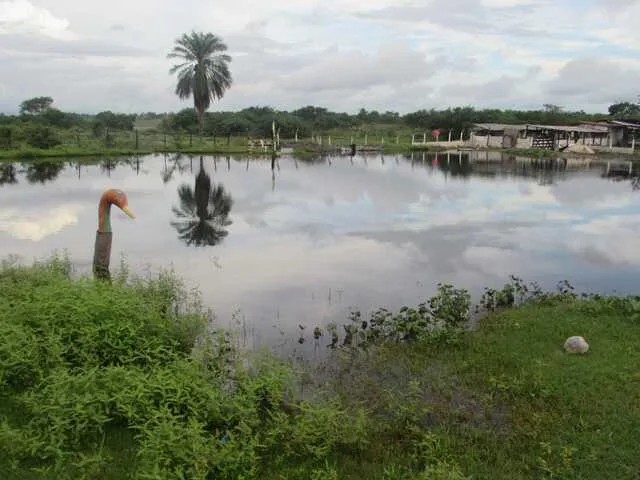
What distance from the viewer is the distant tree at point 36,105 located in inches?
2589

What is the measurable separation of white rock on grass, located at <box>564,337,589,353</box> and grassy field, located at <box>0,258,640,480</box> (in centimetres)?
11

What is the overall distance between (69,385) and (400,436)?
2743 mm

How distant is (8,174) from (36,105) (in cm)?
4778

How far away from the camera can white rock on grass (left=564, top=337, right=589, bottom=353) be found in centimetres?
624

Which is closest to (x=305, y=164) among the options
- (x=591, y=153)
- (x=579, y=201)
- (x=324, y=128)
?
(x=579, y=201)

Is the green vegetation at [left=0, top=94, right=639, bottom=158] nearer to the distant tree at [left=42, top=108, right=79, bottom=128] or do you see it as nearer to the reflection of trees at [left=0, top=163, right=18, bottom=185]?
the distant tree at [left=42, top=108, right=79, bottom=128]

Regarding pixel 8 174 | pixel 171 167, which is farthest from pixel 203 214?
pixel 171 167

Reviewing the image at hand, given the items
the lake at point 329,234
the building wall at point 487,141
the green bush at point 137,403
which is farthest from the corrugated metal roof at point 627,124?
the green bush at point 137,403

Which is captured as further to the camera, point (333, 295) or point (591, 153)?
point (591, 153)

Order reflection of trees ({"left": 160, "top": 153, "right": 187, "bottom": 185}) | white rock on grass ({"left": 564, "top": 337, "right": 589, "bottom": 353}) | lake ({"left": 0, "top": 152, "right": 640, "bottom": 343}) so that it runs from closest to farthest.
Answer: white rock on grass ({"left": 564, "top": 337, "right": 589, "bottom": 353}) → lake ({"left": 0, "top": 152, "right": 640, "bottom": 343}) → reflection of trees ({"left": 160, "top": 153, "right": 187, "bottom": 185})

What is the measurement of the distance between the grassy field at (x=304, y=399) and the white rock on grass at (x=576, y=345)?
11cm

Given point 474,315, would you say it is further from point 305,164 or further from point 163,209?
point 305,164

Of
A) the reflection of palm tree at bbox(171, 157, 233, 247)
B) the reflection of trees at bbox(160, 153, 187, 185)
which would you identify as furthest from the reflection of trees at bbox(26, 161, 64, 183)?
the reflection of palm tree at bbox(171, 157, 233, 247)

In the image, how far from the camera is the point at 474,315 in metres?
8.16
